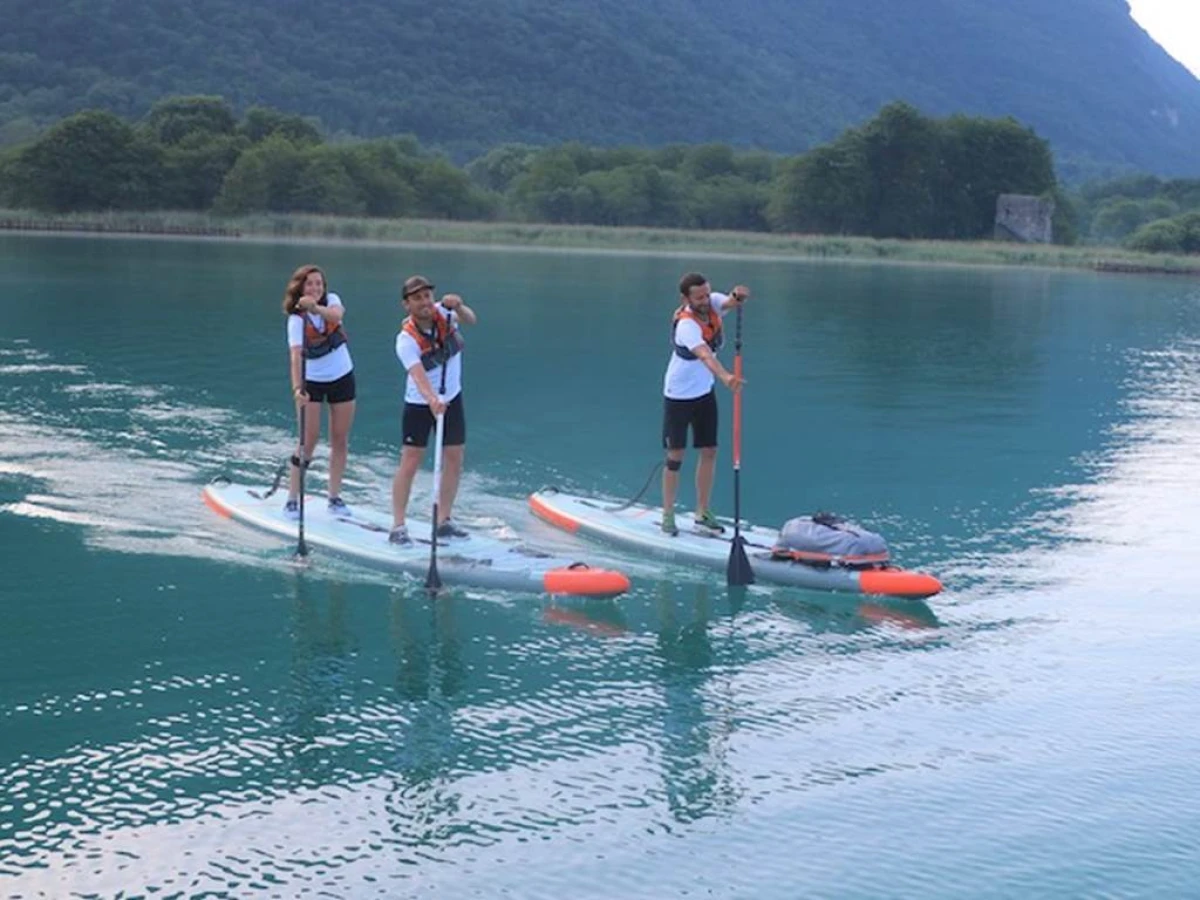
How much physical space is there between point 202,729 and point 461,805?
172cm

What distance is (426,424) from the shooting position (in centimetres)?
1225

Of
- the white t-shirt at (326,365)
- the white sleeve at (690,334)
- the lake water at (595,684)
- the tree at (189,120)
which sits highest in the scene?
the tree at (189,120)

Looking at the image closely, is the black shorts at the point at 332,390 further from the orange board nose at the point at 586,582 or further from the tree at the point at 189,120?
the tree at the point at 189,120

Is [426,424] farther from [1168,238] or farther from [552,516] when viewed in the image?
[1168,238]

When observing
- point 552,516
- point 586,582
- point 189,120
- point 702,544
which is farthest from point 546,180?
point 586,582

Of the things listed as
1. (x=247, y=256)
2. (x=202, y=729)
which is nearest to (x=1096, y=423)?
(x=202, y=729)

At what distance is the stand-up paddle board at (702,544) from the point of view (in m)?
11.7

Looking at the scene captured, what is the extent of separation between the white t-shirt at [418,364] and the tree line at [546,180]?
272 ft

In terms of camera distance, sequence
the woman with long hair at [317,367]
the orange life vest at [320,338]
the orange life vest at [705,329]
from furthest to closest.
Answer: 1. the orange life vest at [320,338]
2. the orange life vest at [705,329]
3. the woman with long hair at [317,367]

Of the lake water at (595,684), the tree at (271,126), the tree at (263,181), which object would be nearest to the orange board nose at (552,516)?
the lake water at (595,684)

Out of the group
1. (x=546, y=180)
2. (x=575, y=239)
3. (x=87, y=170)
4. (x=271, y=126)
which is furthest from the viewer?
(x=546, y=180)

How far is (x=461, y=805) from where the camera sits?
793cm

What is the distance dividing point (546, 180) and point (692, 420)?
104677 millimetres

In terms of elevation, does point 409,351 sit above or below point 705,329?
below
